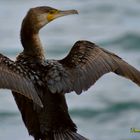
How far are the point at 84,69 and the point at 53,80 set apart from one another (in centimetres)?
23

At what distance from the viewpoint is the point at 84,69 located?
677 cm

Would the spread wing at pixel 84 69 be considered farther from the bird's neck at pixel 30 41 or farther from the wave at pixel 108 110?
the wave at pixel 108 110

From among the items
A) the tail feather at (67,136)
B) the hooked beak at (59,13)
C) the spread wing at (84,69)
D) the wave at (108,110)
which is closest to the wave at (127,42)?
the wave at (108,110)

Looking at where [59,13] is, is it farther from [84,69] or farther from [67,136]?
[67,136]

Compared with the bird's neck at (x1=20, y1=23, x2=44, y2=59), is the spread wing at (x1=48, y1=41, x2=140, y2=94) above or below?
below

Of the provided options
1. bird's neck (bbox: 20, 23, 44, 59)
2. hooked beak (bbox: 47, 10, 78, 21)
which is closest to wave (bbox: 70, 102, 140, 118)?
hooked beak (bbox: 47, 10, 78, 21)

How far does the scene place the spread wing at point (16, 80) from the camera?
6.48 meters

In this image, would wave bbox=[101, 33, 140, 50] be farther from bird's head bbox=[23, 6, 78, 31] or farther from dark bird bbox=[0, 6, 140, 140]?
dark bird bbox=[0, 6, 140, 140]

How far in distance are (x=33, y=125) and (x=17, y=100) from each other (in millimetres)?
203

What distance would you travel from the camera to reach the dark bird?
6613 mm

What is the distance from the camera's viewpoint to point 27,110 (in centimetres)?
673

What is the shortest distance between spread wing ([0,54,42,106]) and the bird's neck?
0.32 m

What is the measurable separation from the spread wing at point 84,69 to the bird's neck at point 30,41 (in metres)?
0.25

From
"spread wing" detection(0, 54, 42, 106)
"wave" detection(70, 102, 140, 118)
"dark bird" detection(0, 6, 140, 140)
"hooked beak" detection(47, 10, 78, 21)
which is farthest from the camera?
"wave" detection(70, 102, 140, 118)
